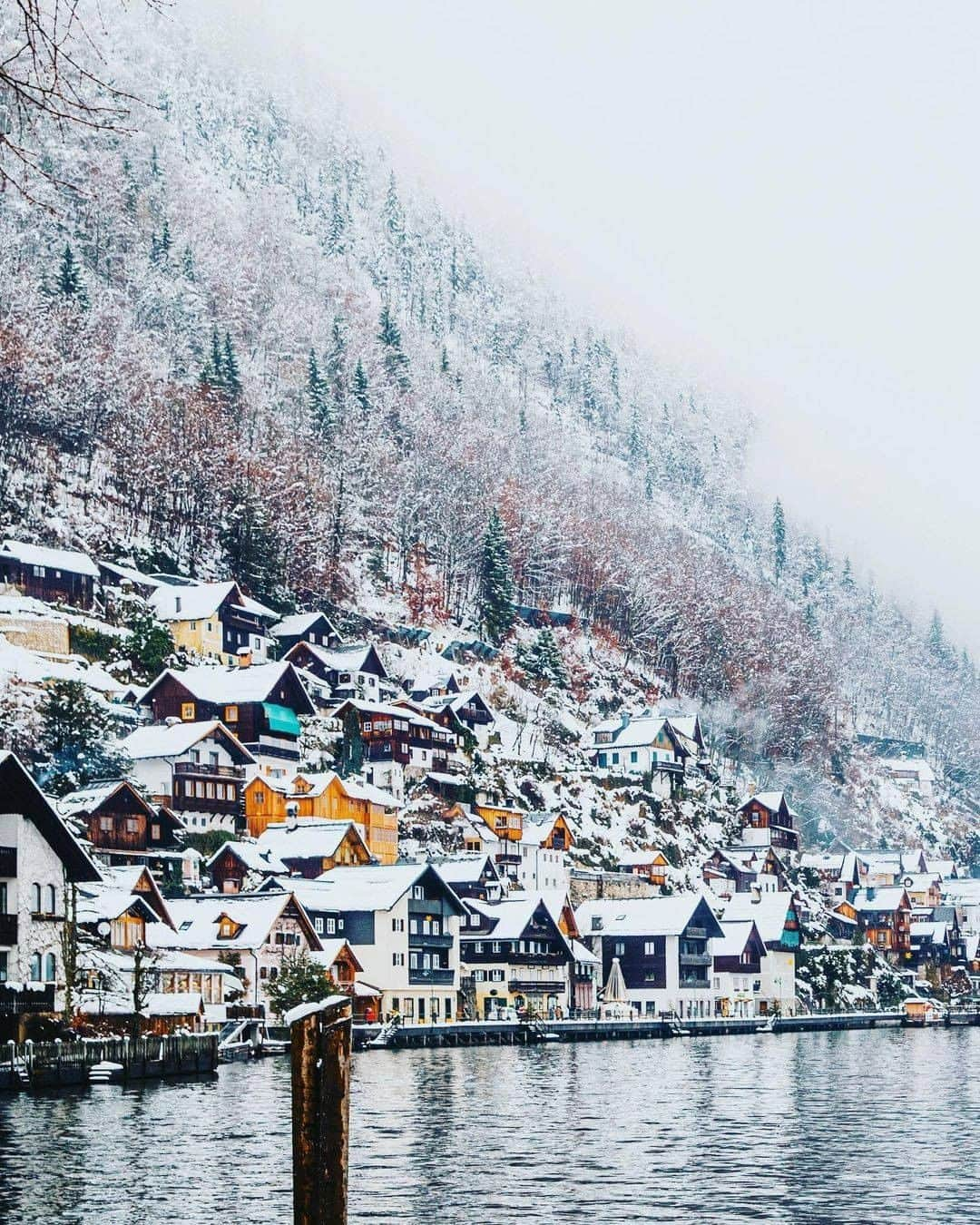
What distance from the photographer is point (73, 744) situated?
362 feet

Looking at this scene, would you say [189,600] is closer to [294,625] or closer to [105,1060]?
[294,625]

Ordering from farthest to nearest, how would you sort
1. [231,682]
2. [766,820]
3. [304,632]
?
[766,820]
[304,632]
[231,682]

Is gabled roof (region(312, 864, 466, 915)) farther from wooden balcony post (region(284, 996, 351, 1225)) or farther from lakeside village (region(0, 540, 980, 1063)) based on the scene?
wooden balcony post (region(284, 996, 351, 1225))

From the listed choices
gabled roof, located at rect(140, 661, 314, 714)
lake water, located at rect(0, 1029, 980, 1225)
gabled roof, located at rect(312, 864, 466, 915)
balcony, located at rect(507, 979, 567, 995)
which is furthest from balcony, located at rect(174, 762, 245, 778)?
lake water, located at rect(0, 1029, 980, 1225)

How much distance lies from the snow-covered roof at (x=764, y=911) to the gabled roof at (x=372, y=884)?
40142 mm

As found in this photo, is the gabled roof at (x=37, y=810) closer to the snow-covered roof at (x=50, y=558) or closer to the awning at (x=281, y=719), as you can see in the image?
the awning at (x=281, y=719)

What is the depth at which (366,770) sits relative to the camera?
138 m

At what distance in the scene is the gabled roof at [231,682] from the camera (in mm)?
126250

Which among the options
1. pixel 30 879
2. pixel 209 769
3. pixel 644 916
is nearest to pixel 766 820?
pixel 644 916

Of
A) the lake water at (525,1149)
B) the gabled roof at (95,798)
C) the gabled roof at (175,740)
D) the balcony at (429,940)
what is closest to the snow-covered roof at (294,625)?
the gabled roof at (175,740)

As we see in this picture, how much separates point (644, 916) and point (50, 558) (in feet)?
180

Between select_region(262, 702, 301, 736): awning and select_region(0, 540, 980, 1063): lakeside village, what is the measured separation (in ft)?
0.83

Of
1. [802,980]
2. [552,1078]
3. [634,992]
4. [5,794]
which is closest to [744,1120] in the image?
[552,1078]

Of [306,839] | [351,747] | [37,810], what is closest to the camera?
[37,810]
